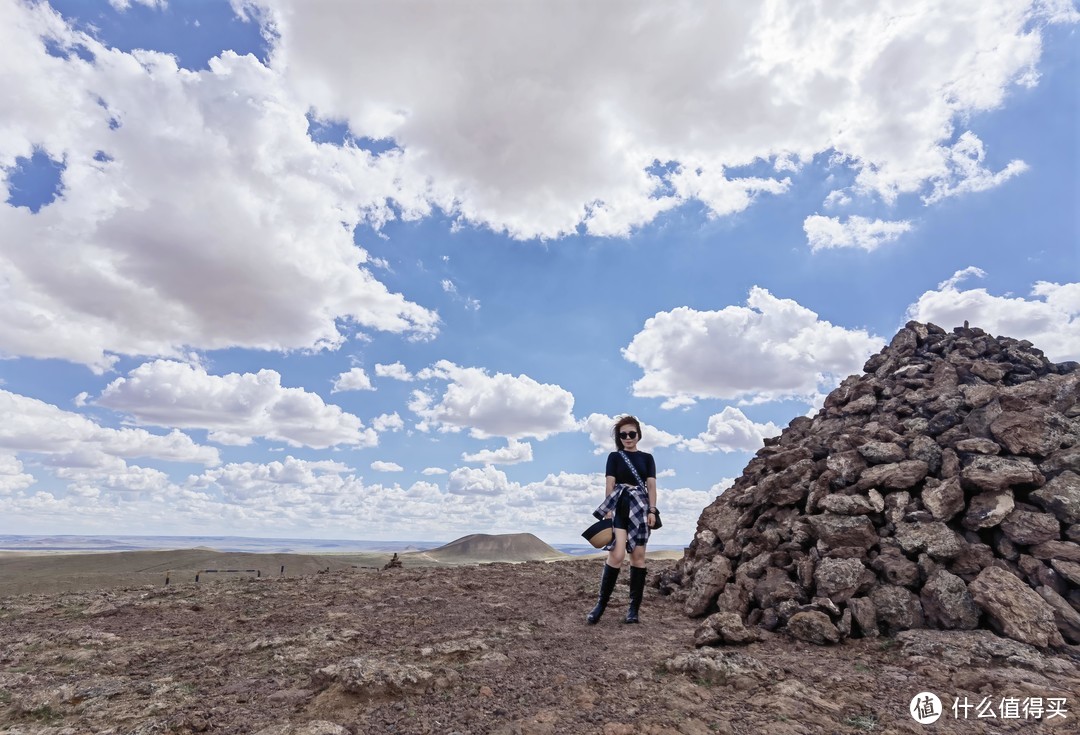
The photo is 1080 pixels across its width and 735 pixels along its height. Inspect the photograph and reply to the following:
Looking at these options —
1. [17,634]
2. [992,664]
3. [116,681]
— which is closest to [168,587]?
[17,634]

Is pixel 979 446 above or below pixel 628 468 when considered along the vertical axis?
above

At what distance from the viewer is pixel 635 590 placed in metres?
8.44

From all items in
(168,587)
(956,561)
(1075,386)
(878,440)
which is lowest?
(168,587)

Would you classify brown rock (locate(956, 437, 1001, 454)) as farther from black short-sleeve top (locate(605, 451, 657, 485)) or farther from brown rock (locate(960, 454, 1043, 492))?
black short-sleeve top (locate(605, 451, 657, 485))

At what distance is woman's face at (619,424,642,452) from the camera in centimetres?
864

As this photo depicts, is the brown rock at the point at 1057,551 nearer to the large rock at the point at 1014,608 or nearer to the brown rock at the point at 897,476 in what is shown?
the large rock at the point at 1014,608

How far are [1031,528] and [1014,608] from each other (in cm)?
149

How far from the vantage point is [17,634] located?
27.9ft

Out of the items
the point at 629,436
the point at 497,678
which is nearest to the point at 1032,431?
the point at 629,436

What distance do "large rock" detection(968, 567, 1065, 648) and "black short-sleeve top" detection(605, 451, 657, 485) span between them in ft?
13.9

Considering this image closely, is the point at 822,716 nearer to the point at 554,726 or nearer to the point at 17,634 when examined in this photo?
the point at 554,726

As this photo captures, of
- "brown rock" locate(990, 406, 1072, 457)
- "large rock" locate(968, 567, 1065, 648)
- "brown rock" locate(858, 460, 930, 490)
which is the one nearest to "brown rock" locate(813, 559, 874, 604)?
"large rock" locate(968, 567, 1065, 648)

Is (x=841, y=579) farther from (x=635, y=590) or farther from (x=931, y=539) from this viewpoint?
(x=635, y=590)

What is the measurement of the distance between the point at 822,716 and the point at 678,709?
3.98 ft
